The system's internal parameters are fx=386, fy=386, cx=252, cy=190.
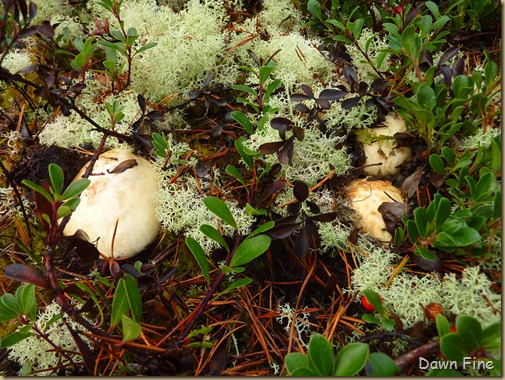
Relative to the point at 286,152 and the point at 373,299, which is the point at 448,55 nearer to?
the point at 286,152

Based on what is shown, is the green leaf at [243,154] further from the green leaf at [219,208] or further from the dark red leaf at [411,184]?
the dark red leaf at [411,184]

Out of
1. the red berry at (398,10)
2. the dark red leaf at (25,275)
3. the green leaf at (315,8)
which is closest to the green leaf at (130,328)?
the dark red leaf at (25,275)

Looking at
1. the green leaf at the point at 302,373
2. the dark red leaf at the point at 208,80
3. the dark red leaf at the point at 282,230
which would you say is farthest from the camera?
the dark red leaf at the point at 208,80

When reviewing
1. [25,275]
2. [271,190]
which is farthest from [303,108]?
[25,275]

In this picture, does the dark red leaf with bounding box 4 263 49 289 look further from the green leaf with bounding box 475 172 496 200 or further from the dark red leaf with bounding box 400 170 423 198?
the green leaf with bounding box 475 172 496 200

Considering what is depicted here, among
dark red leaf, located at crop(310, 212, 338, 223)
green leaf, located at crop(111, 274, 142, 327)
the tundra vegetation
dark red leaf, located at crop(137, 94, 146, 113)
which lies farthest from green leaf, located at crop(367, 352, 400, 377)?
dark red leaf, located at crop(137, 94, 146, 113)

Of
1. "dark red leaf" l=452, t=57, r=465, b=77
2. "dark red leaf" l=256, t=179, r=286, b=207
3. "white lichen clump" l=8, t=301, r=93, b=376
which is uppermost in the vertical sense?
"dark red leaf" l=452, t=57, r=465, b=77
